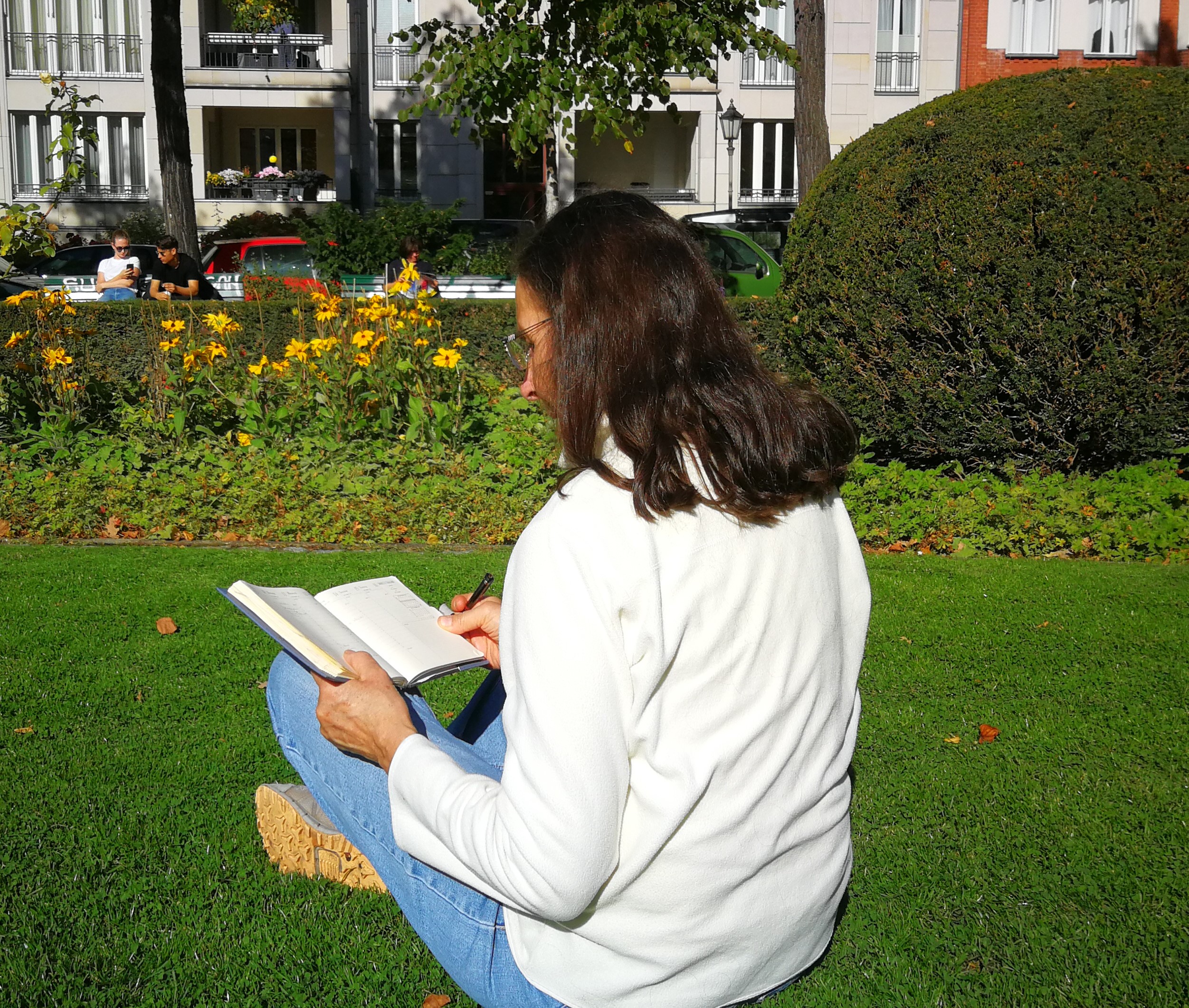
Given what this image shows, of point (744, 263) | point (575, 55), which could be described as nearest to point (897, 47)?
point (744, 263)

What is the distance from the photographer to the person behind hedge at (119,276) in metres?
10.6

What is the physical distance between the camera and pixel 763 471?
5.25 ft

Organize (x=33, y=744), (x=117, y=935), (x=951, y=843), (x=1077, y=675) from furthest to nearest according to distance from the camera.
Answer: (x=1077, y=675), (x=33, y=744), (x=951, y=843), (x=117, y=935)

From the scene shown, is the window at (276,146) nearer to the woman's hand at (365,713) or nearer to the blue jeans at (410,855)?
the blue jeans at (410,855)

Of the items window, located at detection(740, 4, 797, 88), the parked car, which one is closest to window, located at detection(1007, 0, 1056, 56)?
window, located at detection(740, 4, 797, 88)

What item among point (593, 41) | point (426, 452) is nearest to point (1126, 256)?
point (426, 452)

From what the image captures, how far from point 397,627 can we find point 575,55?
1108 cm

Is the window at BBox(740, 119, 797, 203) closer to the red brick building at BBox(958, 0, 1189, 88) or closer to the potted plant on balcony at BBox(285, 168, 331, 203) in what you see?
the red brick building at BBox(958, 0, 1189, 88)

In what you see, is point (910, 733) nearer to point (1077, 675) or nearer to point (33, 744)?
point (1077, 675)

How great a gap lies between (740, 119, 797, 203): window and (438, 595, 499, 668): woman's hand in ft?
92.2

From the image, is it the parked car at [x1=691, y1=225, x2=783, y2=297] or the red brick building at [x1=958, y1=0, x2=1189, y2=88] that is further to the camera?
the red brick building at [x1=958, y1=0, x2=1189, y2=88]

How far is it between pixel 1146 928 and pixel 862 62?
2843cm

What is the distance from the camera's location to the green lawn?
244 centimetres

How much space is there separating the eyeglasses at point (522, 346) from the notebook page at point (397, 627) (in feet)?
1.80
